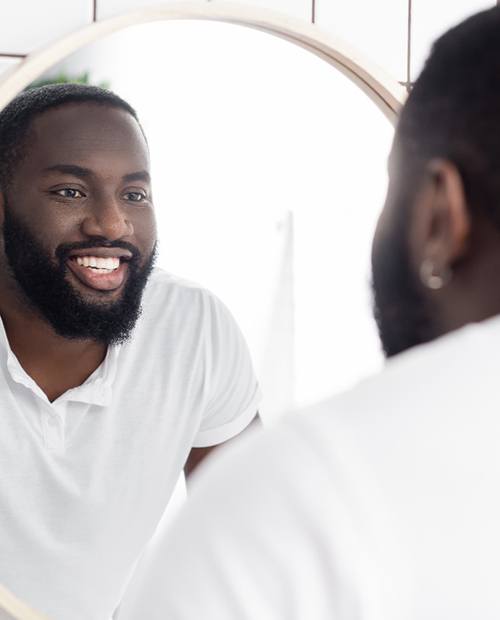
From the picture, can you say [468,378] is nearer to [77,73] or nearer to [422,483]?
[422,483]

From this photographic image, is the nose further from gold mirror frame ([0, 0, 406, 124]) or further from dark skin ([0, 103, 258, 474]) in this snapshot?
gold mirror frame ([0, 0, 406, 124])

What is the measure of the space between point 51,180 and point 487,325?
0.51 meters

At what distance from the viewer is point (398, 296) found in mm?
464

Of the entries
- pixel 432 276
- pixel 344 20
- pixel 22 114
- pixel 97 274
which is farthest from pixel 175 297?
pixel 432 276

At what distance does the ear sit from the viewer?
40cm

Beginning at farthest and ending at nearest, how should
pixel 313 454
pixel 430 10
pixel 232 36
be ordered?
pixel 430 10
pixel 232 36
pixel 313 454

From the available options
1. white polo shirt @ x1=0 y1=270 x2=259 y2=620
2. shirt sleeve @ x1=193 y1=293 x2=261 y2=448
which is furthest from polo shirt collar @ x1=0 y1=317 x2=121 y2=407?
shirt sleeve @ x1=193 y1=293 x2=261 y2=448

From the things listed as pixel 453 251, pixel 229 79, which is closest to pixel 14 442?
pixel 229 79

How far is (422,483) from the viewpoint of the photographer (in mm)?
327

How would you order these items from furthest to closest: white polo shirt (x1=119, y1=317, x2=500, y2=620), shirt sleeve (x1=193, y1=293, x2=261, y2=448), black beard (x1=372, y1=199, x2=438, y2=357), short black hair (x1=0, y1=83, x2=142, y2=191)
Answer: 1. shirt sleeve (x1=193, y1=293, x2=261, y2=448)
2. short black hair (x1=0, y1=83, x2=142, y2=191)
3. black beard (x1=372, y1=199, x2=438, y2=357)
4. white polo shirt (x1=119, y1=317, x2=500, y2=620)

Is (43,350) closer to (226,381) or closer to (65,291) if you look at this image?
(65,291)

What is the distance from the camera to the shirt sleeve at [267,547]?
0.32 meters

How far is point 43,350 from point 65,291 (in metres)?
0.05

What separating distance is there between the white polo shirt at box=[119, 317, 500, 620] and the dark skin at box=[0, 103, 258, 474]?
474 millimetres
